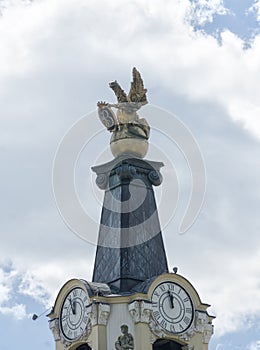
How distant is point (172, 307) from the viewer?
133 ft

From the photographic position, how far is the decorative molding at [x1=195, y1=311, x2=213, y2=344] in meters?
41.1

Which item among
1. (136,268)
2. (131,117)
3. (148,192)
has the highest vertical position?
(131,117)

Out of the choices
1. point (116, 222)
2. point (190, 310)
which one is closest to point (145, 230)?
point (116, 222)

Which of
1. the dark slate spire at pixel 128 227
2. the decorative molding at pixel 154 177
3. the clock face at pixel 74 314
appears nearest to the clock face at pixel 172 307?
the dark slate spire at pixel 128 227

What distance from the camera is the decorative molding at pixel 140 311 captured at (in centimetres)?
3956

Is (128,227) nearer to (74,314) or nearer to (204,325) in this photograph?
(74,314)

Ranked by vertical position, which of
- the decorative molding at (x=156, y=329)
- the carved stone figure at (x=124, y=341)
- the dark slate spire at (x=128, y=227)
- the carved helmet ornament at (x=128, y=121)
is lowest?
the carved stone figure at (x=124, y=341)

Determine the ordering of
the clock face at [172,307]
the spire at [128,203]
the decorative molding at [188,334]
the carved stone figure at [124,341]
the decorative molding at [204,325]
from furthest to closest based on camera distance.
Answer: the spire at [128,203]
the decorative molding at [204,325]
the decorative molding at [188,334]
the clock face at [172,307]
the carved stone figure at [124,341]

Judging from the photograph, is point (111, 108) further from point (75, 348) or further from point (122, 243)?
point (75, 348)

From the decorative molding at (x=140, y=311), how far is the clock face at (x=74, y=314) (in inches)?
74.1

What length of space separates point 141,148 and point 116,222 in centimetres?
356

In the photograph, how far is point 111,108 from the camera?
45156 mm

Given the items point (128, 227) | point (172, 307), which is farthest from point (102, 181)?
point (172, 307)

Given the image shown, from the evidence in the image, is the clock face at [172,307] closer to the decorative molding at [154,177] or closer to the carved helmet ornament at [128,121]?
the decorative molding at [154,177]
